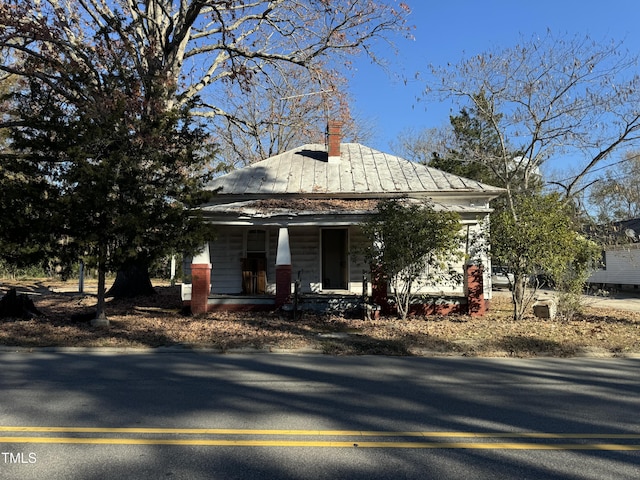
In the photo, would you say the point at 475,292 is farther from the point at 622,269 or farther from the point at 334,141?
the point at 622,269

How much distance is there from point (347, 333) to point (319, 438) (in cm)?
651

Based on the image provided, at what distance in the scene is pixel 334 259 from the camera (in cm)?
1669

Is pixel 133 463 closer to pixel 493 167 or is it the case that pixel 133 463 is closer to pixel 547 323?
pixel 547 323

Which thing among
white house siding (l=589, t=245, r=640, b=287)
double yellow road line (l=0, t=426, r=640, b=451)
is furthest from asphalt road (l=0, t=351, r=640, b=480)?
white house siding (l=589, t=245, r=640, b=287)

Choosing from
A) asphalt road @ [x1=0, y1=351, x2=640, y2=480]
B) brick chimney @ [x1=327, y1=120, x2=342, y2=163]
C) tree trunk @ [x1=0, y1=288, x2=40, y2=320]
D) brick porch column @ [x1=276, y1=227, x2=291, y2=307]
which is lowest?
asphalt road @ [x1=0, y1=351, x2=640, y2=480]

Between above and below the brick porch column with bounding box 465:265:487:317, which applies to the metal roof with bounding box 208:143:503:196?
above

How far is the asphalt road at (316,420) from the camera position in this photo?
376 cm

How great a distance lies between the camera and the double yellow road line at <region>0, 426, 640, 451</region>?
422 cm

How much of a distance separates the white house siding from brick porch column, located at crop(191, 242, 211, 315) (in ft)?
66.8

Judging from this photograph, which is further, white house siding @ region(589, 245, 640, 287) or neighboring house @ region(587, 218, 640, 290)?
white house siding @ region(589, 245, 640, 287)

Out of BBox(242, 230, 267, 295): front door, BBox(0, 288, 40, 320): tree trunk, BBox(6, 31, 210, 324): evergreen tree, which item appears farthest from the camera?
BBox(242, 230, 267, 295): front door

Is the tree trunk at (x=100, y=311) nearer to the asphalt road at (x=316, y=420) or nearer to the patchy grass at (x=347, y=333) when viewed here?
the patchy grass at (x=347, y=333)

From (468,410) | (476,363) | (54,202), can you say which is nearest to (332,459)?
(468,410)

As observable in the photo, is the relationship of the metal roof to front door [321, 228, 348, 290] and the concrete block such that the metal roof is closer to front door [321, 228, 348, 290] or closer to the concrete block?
front door [321, 228, 348, 290]
